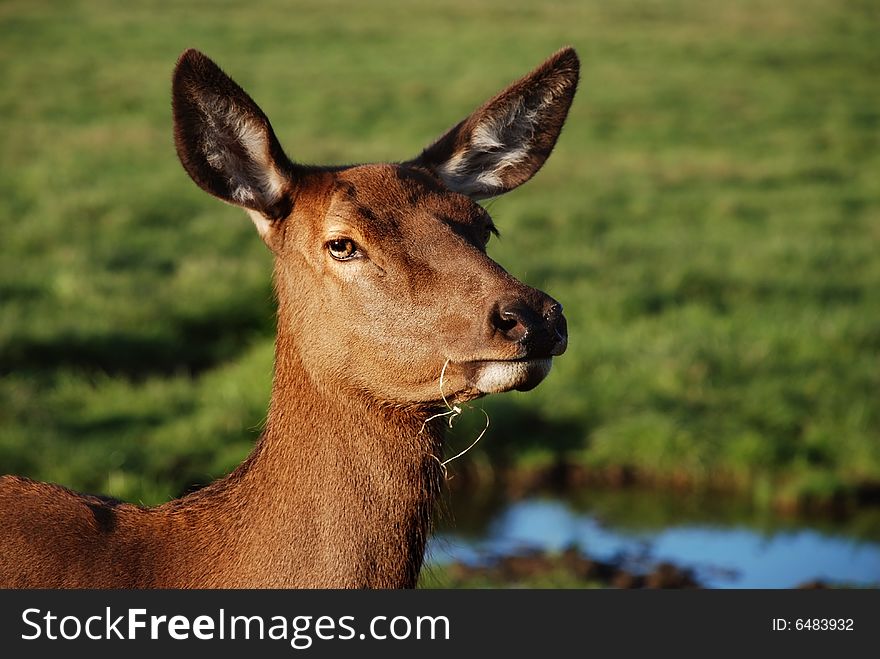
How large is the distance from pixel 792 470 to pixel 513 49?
29593 millimetres

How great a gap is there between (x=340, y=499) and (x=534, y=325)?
102 cm

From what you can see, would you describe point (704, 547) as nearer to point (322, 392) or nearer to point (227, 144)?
point (322, 392)

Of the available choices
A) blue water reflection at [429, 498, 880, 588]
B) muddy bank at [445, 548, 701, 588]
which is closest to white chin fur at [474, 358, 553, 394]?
muddy bank at [445, 548, 701, 588]

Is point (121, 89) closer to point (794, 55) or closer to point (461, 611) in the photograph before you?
point (794, 55)

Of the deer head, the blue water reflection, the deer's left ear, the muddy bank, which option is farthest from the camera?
the blue water reflection

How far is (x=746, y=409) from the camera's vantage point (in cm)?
1062

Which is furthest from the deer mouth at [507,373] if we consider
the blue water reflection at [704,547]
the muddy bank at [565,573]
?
the blue water reflection at [704,547]

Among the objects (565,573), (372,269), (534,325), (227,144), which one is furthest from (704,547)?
(227,144)

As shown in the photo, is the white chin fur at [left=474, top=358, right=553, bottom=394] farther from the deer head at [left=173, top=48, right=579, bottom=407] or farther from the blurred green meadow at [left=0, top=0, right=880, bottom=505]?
the blurred green meadow at [left=0, top=0, right=880, bottom=505]

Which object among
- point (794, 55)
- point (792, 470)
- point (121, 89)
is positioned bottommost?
point (792, 470)

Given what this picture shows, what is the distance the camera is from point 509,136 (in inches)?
214

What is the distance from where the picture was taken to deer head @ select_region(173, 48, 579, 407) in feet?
13.4

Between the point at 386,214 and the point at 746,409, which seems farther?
the point at 746,409

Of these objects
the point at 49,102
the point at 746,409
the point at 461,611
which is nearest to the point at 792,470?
the point at 746,409
